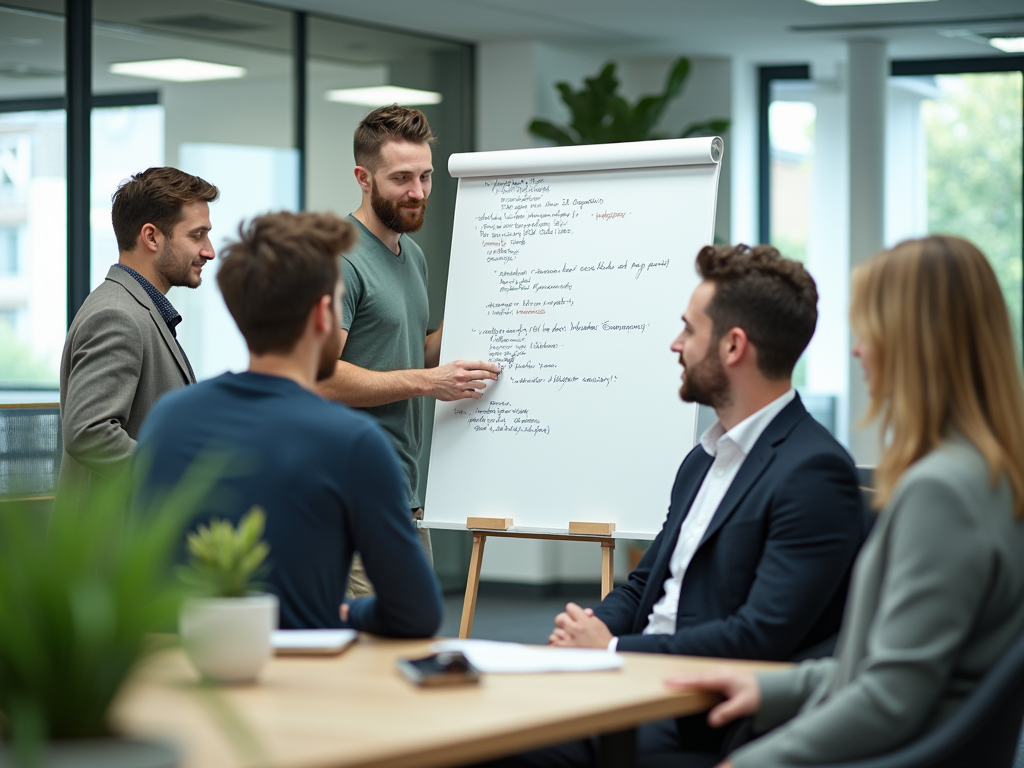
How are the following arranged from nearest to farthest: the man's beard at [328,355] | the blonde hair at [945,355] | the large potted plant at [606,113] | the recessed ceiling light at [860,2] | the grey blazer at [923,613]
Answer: the grey blazer at [923,613] < the blonde hair at [945,355] < the man's beard at [328,355] < the recessed ceiling light at [860,2] < the large potted plant at [606,113]

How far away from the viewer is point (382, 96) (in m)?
6.48

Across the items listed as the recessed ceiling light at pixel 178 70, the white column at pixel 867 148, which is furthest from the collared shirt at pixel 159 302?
the white column at pixel 867 148

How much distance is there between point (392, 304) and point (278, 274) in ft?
4.54

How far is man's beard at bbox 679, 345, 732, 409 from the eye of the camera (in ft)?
7.46

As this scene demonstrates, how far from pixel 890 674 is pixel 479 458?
203 cm

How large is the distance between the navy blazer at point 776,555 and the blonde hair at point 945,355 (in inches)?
18.4

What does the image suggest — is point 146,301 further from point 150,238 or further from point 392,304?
point 392,304

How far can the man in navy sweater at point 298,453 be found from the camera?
71.0 inches

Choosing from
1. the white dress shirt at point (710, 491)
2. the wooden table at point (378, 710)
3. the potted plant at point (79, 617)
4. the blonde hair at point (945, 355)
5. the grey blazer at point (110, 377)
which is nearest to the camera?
the potted plant at point (79, 617)

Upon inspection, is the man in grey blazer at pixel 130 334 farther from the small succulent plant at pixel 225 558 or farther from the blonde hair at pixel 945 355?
the blonde hair at pixel 945 355

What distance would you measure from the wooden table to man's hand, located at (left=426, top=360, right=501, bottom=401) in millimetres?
1565

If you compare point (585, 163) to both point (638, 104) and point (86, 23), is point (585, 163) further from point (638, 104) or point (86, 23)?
point (638, 104)

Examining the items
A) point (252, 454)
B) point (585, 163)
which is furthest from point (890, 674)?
point (585, 163)

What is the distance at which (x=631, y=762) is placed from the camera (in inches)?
65.7
